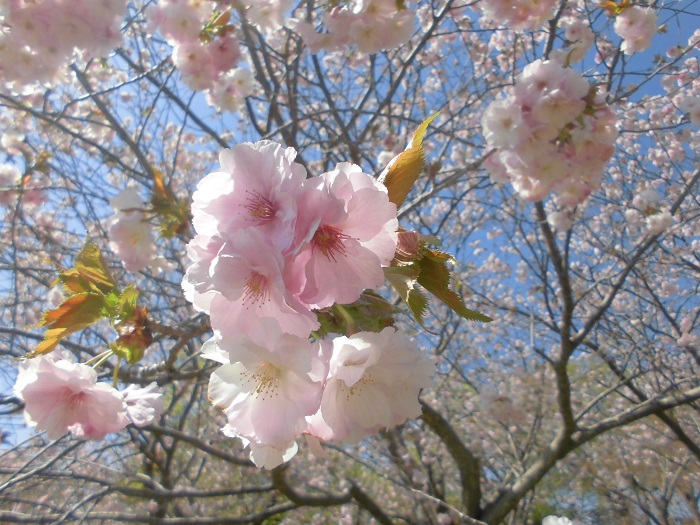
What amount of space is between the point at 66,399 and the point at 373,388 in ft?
2.86

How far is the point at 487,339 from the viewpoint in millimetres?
7469

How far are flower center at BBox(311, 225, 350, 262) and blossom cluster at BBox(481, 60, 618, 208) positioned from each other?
152 centimetres

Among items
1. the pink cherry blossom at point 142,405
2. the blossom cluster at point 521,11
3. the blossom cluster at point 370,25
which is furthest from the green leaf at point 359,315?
the blossom cluster at point 521,11

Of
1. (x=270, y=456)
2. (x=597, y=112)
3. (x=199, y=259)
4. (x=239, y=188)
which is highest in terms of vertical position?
(x=597, y=112)

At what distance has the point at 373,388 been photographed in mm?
842

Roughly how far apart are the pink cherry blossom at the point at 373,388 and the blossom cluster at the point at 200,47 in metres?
2.36

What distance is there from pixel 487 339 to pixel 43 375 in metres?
6.94

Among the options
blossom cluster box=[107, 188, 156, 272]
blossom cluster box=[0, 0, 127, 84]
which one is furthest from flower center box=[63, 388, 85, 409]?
blossom cluster box=[0, 0, 127, 84]

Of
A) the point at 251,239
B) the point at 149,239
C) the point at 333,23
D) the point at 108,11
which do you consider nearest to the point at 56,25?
the point at 108,11

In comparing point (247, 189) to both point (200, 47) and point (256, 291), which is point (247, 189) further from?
point (200, 47)

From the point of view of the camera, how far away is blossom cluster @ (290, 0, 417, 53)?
2.40 metres

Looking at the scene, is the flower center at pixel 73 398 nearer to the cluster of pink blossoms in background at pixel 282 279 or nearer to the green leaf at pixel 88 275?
the green leaf at pixel 88 275

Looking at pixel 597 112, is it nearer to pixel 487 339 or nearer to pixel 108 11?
pixel 108 11

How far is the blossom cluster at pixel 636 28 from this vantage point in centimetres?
305
